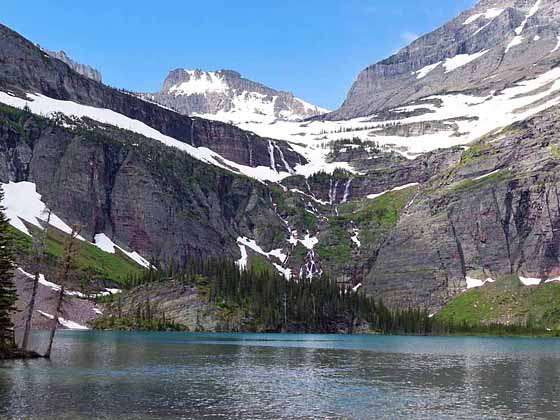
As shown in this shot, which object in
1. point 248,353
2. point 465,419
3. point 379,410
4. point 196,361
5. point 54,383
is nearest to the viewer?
point 465,419

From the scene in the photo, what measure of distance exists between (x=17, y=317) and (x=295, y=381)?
134 meters

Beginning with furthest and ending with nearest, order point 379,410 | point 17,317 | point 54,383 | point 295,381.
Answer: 1. point 17,317
2. point 295,381
3. point 54,383
4. point 379,410

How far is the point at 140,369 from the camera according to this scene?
270ft

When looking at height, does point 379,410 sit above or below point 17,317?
below

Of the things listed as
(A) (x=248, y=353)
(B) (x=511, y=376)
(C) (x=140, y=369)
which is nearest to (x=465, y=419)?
(B) (x=511, y=376)

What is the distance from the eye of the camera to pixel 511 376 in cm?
8469

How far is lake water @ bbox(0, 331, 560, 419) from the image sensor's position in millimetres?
52844

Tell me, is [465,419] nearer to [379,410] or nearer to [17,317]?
[379,410]

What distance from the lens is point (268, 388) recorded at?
67.6 metres

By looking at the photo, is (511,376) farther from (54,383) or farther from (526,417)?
(54,383)

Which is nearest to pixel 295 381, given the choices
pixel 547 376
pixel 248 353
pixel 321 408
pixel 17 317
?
pixel 321 408

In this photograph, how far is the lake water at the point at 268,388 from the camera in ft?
173

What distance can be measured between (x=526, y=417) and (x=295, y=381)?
28476 mm

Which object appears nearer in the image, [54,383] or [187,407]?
[187,407]
